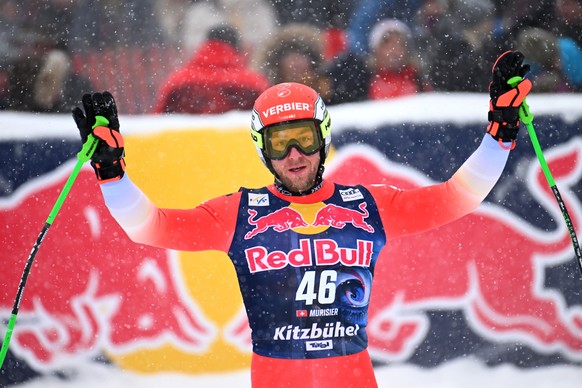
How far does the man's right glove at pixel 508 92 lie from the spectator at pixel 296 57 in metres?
2.24

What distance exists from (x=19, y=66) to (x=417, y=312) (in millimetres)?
2879

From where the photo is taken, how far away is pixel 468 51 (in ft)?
17.6

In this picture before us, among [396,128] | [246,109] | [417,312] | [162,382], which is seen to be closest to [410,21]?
[396,128]

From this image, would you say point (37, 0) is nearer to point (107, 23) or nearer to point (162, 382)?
point (107, 23)

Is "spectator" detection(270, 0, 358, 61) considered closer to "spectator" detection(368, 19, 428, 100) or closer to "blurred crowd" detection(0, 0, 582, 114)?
"blurred crowd" detection(0, 0, 582, 114)

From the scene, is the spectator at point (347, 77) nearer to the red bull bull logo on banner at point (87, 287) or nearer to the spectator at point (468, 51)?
the spectator at point (468, 51)

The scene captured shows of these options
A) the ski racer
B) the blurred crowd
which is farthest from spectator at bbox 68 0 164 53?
the ski racer

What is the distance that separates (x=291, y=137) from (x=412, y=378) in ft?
8.47

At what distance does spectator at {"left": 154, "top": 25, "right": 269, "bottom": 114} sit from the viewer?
→ 524 cm

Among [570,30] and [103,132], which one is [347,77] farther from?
[103,132]

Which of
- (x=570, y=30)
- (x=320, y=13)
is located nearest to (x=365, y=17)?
(x=320, y=13)

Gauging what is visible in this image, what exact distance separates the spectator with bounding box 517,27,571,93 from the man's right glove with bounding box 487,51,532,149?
2426 mm

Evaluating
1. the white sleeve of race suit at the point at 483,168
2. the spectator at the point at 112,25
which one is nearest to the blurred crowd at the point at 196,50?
the spectator at the point at 112,25

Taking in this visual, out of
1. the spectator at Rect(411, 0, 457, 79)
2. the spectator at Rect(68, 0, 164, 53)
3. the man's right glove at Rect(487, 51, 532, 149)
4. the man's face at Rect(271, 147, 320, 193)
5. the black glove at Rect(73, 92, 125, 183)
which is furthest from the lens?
the spectator at Rect(411, 0, 457, 79)
